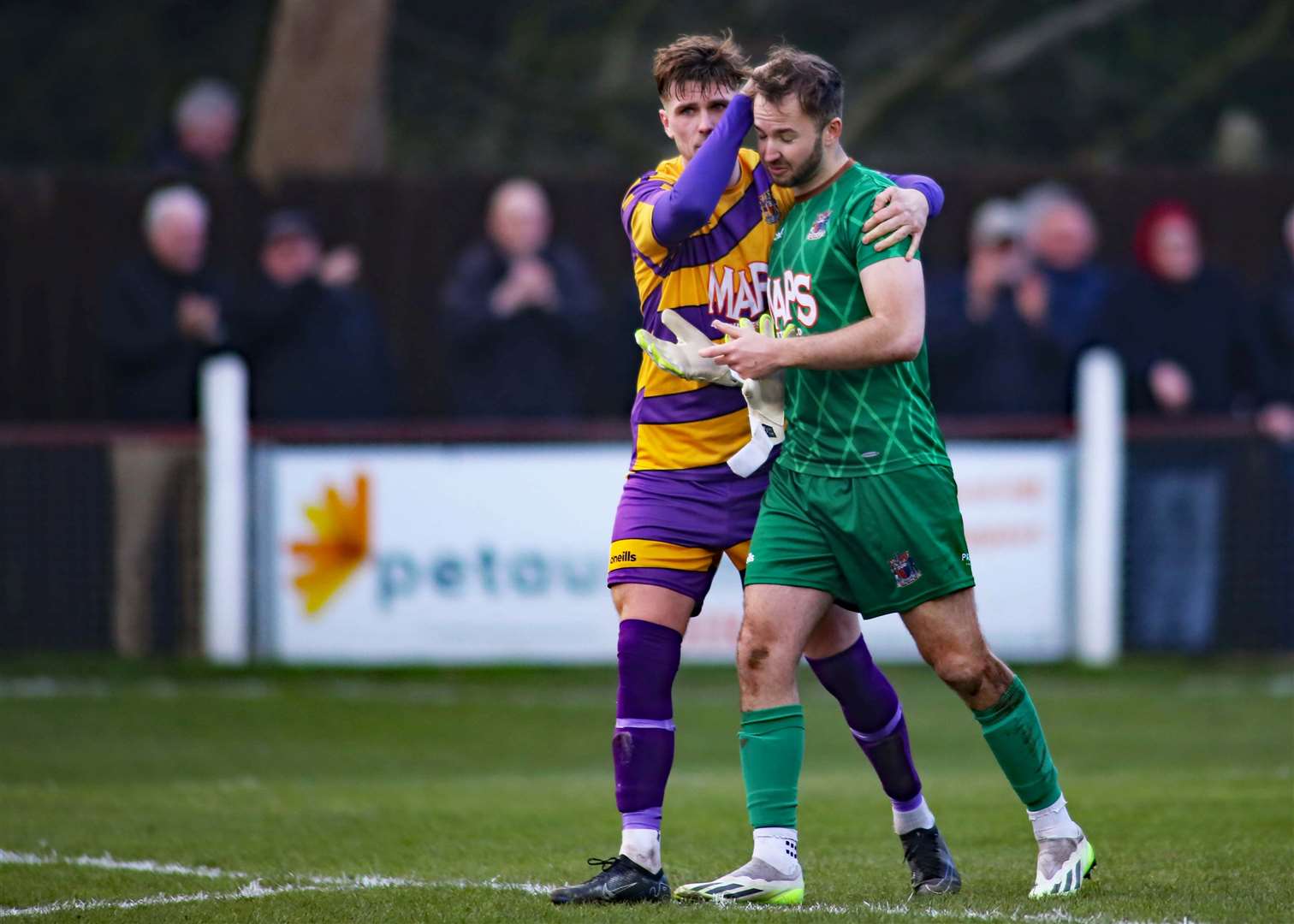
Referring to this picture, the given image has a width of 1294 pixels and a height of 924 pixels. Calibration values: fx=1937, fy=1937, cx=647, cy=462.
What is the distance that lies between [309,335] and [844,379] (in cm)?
961

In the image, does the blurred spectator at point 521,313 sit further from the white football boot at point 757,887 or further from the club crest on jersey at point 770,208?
the white football boot at point 757,887

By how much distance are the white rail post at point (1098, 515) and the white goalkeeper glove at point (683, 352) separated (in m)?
7.75

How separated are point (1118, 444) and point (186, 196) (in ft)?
23.3

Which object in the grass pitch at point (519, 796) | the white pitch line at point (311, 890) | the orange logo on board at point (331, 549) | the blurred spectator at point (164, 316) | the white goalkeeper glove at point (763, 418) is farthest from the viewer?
the blurred spectator at point (164, 316)

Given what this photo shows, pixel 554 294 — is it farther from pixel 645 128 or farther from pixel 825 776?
pixel 645 128

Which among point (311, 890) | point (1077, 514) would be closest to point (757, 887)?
point (311, 890)

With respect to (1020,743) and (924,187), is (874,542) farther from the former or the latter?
(924,187)

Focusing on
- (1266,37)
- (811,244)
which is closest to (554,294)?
(811,244)

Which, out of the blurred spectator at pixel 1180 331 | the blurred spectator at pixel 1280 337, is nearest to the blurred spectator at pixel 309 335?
the blurred spectator at pixel 1180 331

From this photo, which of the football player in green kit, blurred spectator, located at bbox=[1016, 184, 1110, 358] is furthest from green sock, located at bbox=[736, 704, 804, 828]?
blurred spectator, located at bbox=[1016, 184, 1110, 358]

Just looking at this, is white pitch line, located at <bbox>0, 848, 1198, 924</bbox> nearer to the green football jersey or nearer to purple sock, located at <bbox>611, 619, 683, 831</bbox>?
purple sock, located at <bbox>611, 619, 683, 831</bbox>

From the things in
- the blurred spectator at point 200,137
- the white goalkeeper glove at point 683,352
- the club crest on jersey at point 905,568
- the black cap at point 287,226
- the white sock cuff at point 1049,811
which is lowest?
the white sock cuff at point 1049,811

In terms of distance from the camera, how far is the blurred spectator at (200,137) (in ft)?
55.4

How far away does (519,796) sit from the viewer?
8.66 m
